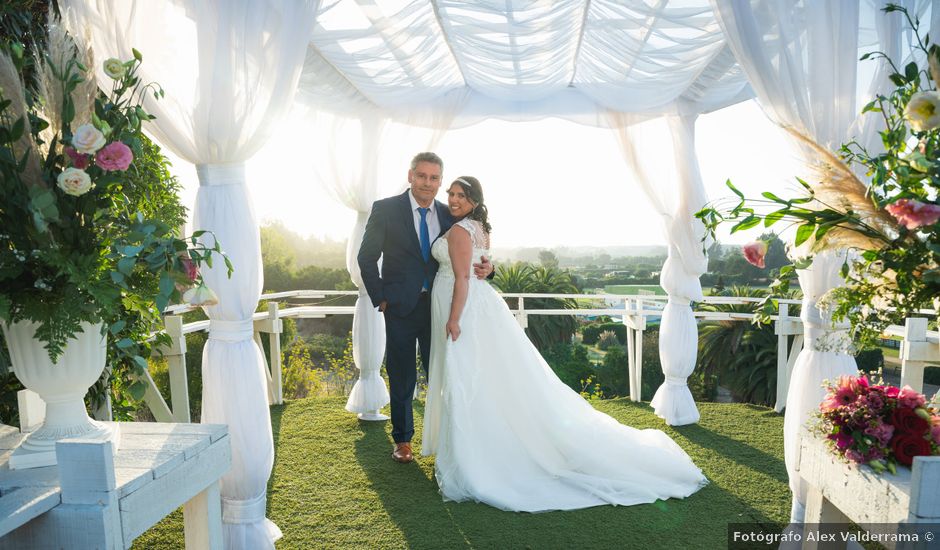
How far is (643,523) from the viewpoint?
8.61 ft

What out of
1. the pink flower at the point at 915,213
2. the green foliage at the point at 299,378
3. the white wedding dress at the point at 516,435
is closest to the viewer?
the pink flower at the point at 915,213

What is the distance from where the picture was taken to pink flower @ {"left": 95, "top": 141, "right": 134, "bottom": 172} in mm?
1396

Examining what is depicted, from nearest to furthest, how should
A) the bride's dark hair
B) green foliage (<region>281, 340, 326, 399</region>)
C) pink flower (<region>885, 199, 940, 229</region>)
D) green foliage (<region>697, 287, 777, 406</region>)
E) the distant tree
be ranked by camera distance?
pink flower (<region>885, 199, 940, 229</region>) → the bride's dark hair → green foliage (<region>281, 340, 326, 399</region>) → green foliage (<region>697, 287, 777, 406</region>) → the distant tree

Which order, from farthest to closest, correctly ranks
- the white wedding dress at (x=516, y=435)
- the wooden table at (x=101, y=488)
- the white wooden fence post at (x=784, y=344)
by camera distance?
the white wooden fence post at (x=784, y=344), the white wedding dress at (x=516, y=435), the wooden table at (x=101, y=488)

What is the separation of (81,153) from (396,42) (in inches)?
85.6

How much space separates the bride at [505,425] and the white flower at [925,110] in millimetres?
2097

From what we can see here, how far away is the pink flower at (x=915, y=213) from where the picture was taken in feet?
3.80

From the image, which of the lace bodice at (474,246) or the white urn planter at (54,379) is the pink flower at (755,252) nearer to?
the white urn planter at (54,379)

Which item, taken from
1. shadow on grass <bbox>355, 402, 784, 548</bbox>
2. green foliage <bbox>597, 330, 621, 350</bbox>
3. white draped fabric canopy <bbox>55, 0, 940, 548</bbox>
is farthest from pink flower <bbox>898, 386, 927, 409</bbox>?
green foliage <bbox>597, 330, 621, 350</bbox>

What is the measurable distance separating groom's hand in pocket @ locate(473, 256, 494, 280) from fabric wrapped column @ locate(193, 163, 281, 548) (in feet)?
4.24

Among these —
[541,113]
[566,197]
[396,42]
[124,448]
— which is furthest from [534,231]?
[124,448]

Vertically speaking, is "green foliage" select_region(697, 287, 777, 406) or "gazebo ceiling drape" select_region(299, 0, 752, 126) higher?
"gazebo ceiling drape" select_region(299, 0, 752, 126)

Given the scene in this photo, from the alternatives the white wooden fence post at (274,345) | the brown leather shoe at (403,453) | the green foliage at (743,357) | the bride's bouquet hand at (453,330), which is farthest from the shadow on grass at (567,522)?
the green foliage at (743,357)

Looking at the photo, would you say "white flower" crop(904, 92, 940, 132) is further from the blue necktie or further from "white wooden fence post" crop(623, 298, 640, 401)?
"white wooden fence post" crop(623, 298, 640, 401)
